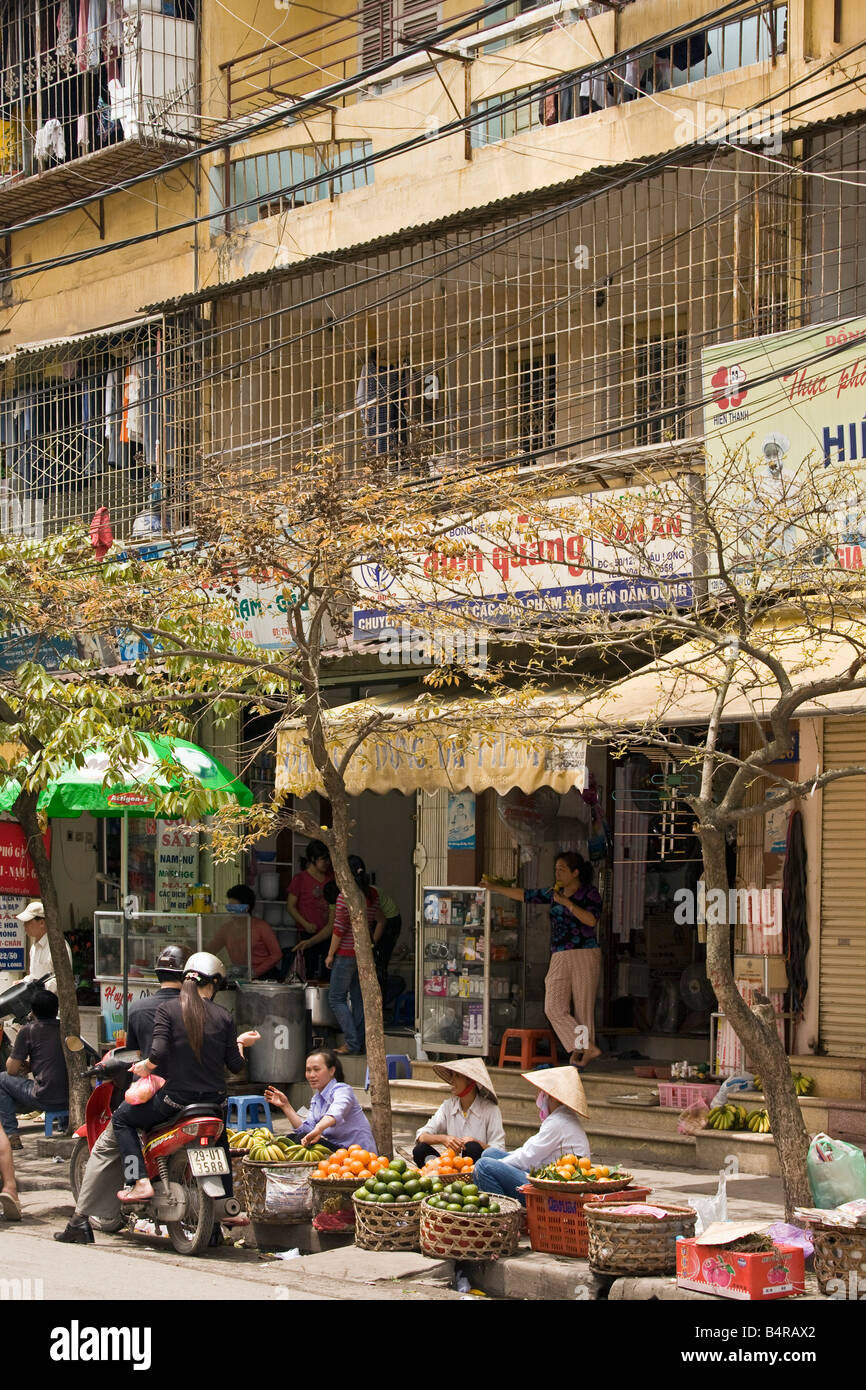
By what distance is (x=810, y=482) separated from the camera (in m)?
9.10

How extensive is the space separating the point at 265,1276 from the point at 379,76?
1214 centimetres

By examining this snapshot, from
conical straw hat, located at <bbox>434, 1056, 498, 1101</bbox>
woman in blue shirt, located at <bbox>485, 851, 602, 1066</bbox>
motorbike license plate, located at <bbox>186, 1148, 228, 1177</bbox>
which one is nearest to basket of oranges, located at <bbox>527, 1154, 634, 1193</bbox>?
conical straw hat, located at <bbox>434, 1056, 498, 1101</bbox>

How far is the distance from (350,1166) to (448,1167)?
0.58 m

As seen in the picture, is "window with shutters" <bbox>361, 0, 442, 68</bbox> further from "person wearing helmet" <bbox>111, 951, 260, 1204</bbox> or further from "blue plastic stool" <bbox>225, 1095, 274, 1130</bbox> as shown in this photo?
"person wearing helmet" <bbox>111, 951, 260, 1204</bbox>

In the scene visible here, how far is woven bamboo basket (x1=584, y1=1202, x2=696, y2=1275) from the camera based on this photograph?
7.60 meters

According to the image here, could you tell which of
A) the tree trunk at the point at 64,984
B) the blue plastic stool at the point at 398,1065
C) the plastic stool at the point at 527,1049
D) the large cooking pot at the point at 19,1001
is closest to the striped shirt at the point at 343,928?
the blue plastic stool at the point at 398,1065

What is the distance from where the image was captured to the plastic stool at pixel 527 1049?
13.1m

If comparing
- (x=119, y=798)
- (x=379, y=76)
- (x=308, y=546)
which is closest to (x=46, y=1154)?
(x=119, y=798)

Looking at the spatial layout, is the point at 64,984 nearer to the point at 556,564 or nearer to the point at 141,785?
the point at 141,785

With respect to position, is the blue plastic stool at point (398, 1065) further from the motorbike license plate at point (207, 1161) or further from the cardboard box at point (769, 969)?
the motorbike license plate at point (207, 1161)

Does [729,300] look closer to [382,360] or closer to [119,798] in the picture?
[382,360]

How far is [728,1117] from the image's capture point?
1112cm

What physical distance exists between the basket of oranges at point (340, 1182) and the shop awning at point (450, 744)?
8.30 ft

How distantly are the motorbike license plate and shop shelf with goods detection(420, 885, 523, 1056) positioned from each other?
4600 mm
